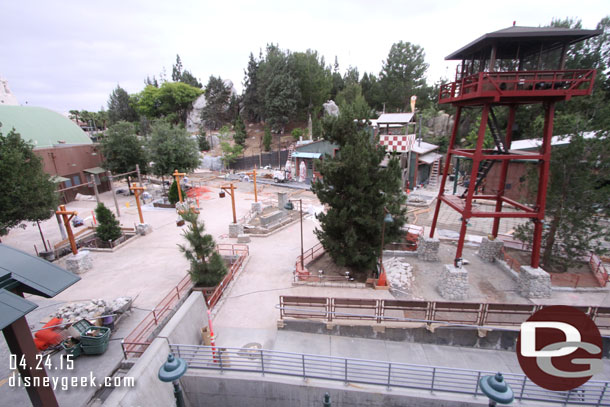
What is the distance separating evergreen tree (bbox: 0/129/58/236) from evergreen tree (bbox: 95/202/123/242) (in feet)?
7.62

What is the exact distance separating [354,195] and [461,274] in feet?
17.9

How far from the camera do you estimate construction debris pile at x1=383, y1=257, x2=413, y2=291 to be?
13228 mm

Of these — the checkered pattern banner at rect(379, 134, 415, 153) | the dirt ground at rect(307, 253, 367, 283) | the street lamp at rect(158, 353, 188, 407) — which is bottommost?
the dirt ground at rect(307, 253, 367, 283)

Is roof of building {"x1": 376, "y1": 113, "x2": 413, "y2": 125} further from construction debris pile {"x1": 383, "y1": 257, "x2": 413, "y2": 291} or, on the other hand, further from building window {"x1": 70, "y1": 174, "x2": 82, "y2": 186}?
building window {"x1": 70, "y1": 174, "x2": 82, "y2": 186}

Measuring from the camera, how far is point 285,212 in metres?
23.6

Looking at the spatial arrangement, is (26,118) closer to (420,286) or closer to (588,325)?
(420,286)

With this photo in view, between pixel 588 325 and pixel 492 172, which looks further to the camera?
pixel 492 172

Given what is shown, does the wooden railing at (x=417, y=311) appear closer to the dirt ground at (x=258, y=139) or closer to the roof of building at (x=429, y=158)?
the roof of building at (x=429, y=158)

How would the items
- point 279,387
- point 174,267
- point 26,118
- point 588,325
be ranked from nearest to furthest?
point 588,325 → point 279,387 → point 174,267 → point 26,118

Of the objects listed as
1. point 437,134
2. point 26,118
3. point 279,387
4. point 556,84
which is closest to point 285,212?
point 279,387

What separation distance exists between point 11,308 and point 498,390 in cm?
835

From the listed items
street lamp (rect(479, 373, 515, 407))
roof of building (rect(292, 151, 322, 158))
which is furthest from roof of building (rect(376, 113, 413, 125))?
street lamp (rect(479, 373, 515, 407))

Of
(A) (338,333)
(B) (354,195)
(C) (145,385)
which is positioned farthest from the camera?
(B) (354,195)

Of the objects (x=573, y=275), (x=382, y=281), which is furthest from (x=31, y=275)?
(x=573, y=275)
